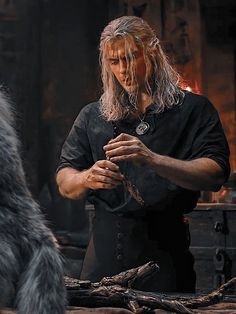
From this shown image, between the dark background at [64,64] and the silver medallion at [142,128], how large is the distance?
4389mm

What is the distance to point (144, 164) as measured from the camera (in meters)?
3.27

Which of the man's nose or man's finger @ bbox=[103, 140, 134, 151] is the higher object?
the man's nose

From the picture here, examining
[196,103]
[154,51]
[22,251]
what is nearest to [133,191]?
[196,103]

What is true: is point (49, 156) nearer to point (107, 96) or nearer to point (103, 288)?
point (107, 96)

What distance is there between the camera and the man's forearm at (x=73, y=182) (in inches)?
129

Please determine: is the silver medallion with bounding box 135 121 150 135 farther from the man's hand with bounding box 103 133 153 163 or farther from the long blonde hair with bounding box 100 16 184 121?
the man's hand with bounding box 103 133 153 163

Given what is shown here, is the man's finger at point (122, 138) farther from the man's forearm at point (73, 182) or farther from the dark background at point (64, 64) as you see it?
the dark background at point (64, 64)

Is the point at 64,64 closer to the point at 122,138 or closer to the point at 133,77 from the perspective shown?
the point at 133,77

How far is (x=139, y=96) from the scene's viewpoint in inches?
135

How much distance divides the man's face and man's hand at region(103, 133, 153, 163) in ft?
1.13

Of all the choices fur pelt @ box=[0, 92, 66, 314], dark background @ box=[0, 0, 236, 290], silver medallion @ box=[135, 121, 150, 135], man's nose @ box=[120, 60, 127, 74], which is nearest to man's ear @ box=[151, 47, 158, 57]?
man's nose @ box=[120, 60, 127, 74]

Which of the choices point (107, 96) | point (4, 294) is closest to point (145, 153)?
point (107, 96)

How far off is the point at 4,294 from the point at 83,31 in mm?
6220

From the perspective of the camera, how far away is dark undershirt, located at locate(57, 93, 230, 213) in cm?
326
